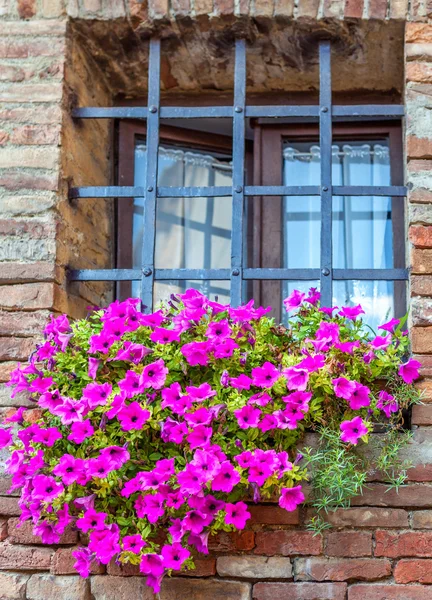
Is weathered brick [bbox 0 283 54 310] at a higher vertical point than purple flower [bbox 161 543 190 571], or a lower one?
higher

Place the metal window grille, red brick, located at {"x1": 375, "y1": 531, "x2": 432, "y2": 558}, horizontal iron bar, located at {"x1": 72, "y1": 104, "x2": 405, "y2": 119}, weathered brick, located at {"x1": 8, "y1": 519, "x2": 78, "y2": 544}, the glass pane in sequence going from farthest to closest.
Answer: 1. the glass pane
2. horizontal iron bar, located at {"x1": 72, "y1": 104, "x2": 405, "y2": 119}
3. the metal window grille
4. weathered brick, located at {"x1": 8, "y1": 519, "x2": 78, "y2": 544}
5. red brick, located at {"x1": 375, "y1": 531, "x2": 432, "y2": 558}

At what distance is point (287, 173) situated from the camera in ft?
10.3

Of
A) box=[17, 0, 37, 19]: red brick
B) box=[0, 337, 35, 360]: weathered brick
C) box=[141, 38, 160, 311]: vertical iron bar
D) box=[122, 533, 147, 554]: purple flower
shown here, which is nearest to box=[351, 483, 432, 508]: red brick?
box=[122, 533, 147, 554]: purple flower

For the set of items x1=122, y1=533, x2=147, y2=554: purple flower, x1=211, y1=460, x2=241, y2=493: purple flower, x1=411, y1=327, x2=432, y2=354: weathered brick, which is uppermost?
x1=411, y1=327, x2=432, y2=354: weathered brick

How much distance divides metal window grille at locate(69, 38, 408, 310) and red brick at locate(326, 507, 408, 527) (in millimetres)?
699

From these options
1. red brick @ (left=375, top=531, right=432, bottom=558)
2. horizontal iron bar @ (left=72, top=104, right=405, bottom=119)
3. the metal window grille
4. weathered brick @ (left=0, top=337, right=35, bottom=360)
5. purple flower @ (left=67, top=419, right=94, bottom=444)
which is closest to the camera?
purple flower @ (left=67, top=419, right=94, bottom=444)

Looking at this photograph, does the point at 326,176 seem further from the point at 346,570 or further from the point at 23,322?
the point at 346,570

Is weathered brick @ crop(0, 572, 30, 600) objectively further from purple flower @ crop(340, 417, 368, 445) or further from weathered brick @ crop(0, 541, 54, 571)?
purple flower @ crop(340, 417, 368, 445)

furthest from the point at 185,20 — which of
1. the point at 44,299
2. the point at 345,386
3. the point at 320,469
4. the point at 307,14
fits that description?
the point at 320,469

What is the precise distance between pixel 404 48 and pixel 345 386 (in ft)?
4.40

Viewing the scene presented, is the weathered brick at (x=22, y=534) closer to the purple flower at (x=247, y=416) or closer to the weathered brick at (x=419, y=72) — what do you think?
the purple flower at (x=247, y=416)

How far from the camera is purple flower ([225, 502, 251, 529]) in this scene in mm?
2031

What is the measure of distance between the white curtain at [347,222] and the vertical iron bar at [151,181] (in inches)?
26.5

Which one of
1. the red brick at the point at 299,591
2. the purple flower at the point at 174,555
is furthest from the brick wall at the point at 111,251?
the purple flower at the point at 174,555
